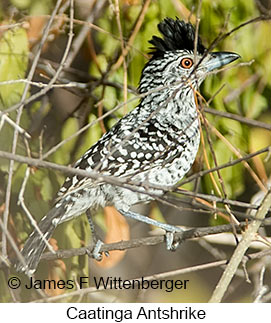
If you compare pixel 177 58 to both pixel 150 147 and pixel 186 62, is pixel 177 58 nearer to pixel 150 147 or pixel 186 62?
pixel 186 62

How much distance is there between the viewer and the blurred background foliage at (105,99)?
60.3 inches

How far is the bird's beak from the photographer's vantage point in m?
1.55

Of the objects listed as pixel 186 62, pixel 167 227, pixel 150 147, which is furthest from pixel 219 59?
pixel 167 227

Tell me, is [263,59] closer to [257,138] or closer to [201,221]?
[257,138]

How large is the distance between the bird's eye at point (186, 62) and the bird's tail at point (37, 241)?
55 centimetres

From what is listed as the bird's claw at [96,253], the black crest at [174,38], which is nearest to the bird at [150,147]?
the black crest at [174,38]

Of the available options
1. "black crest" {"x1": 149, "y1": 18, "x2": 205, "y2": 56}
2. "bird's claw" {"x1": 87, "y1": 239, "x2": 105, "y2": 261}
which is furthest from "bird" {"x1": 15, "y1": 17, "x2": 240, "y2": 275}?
"bird's claw" {"x1": 87, "y1": 239, "x2": 105, "y2": 261}

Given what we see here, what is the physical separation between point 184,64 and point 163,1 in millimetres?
187

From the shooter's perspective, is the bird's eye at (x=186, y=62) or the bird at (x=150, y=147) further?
the bird's eye at (x=186, y=62)

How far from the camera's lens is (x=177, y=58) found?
1.59m

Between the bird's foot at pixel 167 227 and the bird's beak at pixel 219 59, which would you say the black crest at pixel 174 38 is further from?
the bird's foot at pixel 167 227

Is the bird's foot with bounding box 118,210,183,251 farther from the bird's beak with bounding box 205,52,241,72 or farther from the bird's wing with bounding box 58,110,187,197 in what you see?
the bird's beak with bounding box 205,52,241,72

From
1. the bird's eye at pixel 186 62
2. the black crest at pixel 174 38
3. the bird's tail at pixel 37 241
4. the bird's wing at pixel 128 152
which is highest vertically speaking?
the black crest at pixel 174 38
